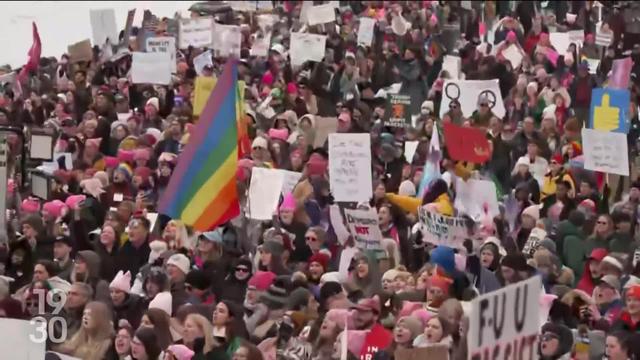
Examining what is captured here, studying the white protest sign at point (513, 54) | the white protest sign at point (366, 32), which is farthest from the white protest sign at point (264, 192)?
the white protest sign at point (366, 32)

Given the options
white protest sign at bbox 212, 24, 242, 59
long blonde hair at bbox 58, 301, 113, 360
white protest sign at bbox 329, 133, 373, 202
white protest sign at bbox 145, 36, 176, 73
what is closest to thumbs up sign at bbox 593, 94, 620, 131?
white protest sign at bbox 329, 133, 373, 202

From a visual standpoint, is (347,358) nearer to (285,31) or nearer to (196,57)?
(196,57)

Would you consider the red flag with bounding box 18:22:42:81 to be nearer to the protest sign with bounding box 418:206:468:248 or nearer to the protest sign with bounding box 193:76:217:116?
the protest sign with bounding box 193:76:217:116

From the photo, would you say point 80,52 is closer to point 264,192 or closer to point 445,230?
point 264,192

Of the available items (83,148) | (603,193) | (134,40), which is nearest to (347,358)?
(603,193)

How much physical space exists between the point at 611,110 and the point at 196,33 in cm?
863

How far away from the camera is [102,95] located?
1955 centimetres

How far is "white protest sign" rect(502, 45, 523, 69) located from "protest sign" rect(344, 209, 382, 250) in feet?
33.6

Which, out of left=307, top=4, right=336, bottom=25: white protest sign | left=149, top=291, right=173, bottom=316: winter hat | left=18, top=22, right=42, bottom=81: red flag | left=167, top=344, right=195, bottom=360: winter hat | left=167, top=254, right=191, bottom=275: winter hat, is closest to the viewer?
left=167, top=344, right=195, bottom=360: winter hat

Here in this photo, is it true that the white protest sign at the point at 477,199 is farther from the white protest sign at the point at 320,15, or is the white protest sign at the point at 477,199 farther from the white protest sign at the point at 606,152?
the white protest sign at the point at 320,15

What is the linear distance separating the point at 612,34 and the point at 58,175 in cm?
1031

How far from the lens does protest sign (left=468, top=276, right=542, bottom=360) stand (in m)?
7.76

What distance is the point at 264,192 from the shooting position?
1437cm

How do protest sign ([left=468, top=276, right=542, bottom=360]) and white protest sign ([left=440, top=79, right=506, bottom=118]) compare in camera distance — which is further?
white protest sign ([left=440, top=79, right=506, bottom=118])
